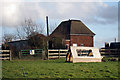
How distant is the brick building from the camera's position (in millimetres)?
47812

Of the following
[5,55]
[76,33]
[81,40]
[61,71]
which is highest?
[76,33]

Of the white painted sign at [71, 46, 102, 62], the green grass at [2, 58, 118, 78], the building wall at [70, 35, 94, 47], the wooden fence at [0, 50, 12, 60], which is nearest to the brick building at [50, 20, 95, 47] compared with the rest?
the building wall at [70, 35, 94, 47]

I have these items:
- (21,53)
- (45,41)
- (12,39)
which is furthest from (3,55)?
(12,39)

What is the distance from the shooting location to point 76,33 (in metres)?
48.8

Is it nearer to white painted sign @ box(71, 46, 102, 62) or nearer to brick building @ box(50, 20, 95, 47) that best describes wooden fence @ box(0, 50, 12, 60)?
white painted sign @ box(71, 46, 102, 62)

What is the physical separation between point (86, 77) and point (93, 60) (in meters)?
10.2

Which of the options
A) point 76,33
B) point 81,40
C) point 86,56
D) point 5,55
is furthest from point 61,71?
point 81,40

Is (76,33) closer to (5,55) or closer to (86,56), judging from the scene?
(5,55)

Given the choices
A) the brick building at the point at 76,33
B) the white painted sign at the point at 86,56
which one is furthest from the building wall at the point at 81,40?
the white painted sign at the point at 86,56

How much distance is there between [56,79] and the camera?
9.19 metres

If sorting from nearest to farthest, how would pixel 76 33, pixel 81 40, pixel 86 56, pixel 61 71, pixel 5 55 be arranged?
pixel 61 71, pixel 86 56, pixel 5 55, pixel 76 33, pixel 81 40

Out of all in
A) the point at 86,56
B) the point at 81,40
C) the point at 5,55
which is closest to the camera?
the point at 86,56

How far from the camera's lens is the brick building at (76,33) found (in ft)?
157

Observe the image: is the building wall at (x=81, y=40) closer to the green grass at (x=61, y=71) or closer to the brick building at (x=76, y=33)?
the brick building at (x=76, y=33)
